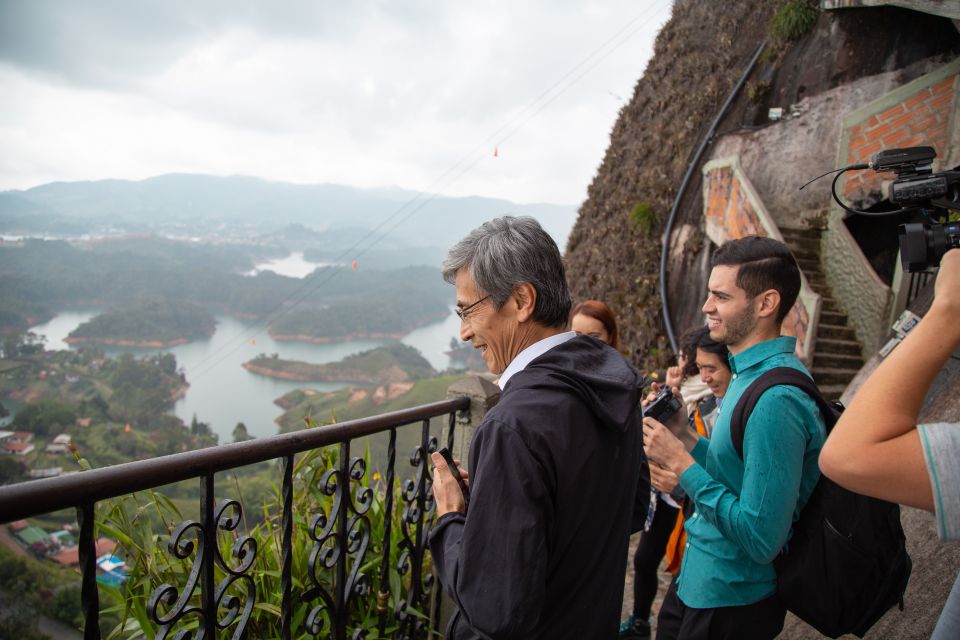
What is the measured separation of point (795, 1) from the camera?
10.8 metres

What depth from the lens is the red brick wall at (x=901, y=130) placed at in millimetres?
7441

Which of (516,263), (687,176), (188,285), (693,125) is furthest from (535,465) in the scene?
(188,285)

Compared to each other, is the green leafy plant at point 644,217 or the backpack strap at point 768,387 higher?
the green leafy plant at point 644,217

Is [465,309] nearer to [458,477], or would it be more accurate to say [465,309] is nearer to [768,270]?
[458,477]

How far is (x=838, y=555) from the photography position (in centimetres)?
160

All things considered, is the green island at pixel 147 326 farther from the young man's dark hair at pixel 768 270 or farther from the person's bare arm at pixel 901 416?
the person's bare arm at pixel 901 416

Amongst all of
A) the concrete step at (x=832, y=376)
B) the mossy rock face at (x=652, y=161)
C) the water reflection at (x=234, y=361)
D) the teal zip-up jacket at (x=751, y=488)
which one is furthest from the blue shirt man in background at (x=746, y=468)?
the water reflection at (x=234, y=361)

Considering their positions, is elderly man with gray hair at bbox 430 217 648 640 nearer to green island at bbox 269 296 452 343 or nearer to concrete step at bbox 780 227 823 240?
concrete step at bbox 780 227 823 240

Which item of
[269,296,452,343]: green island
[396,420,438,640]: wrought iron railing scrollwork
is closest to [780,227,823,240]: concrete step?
[396,420,438,640]: wrought iron railing scrollwork

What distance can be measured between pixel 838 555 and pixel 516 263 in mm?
1282

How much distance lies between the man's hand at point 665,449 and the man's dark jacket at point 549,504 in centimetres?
47

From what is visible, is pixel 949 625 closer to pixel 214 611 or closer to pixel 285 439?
pixel 285 439

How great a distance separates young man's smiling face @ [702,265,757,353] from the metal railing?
1.11m

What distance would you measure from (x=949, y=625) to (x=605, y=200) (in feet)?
46.3
